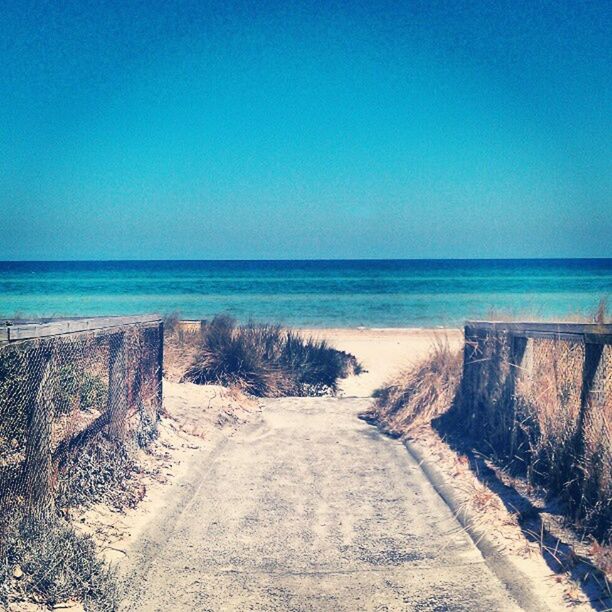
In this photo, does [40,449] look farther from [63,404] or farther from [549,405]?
[549,405]

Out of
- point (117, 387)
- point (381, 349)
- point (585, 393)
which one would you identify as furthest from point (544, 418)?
point (381, 349)

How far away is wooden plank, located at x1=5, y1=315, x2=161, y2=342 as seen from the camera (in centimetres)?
488

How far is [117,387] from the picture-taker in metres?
7.25

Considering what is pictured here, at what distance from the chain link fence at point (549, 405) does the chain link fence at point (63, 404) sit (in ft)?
12.8

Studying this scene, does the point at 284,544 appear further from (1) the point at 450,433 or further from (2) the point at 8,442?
(1) the point at 450,433

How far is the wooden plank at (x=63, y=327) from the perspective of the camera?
4.88m

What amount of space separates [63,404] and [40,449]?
2.43 feet

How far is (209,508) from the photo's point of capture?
6746 mm

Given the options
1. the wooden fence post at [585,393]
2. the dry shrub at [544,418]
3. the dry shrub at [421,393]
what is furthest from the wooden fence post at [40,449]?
the dry shrub at [421,393]

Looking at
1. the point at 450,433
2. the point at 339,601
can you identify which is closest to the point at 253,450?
the point at 450,433

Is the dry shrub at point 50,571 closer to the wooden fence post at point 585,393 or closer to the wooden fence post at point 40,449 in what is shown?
the wooden fence post at point 40,449

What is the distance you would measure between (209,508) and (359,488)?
5.31 ft

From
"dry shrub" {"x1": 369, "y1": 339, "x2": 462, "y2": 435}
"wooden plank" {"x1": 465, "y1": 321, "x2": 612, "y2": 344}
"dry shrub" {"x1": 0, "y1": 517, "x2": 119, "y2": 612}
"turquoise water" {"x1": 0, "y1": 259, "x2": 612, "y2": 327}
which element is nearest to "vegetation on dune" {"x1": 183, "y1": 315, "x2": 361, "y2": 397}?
"dry shrub" {"x1": 369, "y1": 339, "x2": 462, "y2": 435}

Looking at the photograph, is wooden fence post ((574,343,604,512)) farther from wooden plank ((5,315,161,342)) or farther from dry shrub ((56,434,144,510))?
wooden plank ((5,315,161,342))
